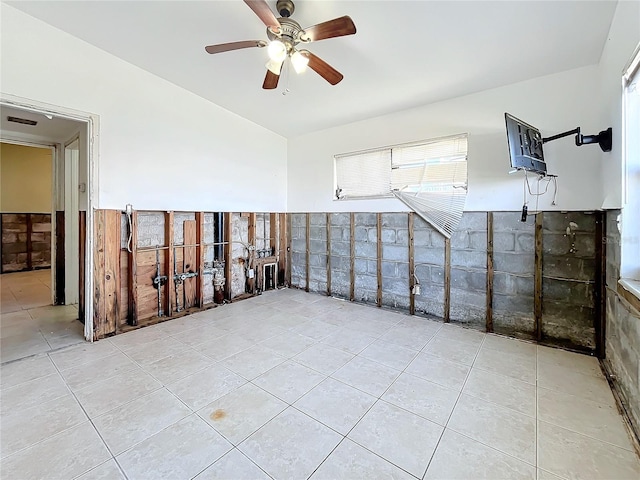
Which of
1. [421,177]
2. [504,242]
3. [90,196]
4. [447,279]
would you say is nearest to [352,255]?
[447,279]

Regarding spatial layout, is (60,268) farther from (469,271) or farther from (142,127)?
(469,271)

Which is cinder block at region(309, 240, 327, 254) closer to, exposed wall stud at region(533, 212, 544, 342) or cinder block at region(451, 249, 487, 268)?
cinder block at region(451, 249, 487, 268)

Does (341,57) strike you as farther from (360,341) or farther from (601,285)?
(601,285)

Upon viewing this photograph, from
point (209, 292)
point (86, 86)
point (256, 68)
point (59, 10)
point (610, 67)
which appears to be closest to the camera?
point (610, 67)

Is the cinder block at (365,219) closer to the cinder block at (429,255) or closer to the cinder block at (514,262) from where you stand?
the cinder block at (429,255)

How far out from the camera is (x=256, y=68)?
3.16 metres

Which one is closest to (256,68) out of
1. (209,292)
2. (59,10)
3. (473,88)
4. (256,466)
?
(59,10)

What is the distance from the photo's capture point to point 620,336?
2.10 metres

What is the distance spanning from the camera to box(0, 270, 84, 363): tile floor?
2820mm

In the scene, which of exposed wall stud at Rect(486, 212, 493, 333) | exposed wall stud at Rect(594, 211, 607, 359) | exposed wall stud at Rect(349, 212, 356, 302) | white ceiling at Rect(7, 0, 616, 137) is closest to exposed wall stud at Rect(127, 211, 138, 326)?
white ceiling at Rect(7, 0, 616, 137)

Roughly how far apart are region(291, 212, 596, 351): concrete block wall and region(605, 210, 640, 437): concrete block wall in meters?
0.29

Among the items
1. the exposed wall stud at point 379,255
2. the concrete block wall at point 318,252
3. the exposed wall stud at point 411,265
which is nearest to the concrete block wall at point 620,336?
the exposed wall stud at point 411,265

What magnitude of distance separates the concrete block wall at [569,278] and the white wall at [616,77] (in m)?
0.48

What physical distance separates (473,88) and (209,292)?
178 inches
